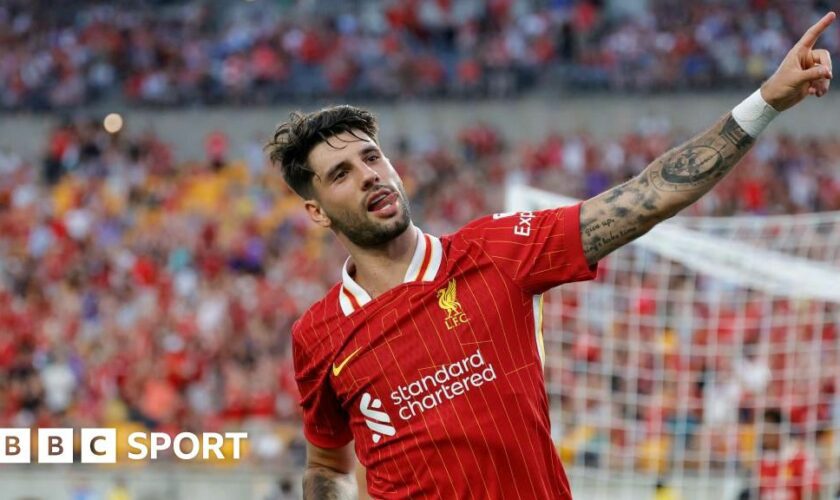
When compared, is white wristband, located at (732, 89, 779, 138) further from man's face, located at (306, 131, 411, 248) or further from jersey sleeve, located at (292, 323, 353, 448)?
jersey sleeve, located at (292, 323, 353, 448)

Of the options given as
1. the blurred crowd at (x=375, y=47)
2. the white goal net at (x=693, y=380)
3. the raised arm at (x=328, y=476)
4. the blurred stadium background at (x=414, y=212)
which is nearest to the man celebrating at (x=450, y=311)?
the raised arm at (x=328, y=476)

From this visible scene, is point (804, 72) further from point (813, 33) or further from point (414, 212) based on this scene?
point (414, 212)

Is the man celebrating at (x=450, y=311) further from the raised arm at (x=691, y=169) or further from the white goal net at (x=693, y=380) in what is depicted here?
the white goal net at (x=693, y=380)

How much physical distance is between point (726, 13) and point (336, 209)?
19703 millimetres

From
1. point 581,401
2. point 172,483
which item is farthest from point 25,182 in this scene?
point 581,401

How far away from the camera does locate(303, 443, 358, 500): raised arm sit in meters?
4.90

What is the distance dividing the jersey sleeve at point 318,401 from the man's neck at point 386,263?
265 millimetres

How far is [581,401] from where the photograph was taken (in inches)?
472

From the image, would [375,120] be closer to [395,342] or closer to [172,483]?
[395,342]

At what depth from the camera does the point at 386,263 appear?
15.0 feet

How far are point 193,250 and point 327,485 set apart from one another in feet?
49.3

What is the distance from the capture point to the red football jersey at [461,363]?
4242mm

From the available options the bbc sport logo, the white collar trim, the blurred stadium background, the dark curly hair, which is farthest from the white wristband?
the blurred stadium background

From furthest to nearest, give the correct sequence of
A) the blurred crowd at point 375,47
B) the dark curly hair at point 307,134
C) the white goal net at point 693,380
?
the blurred crowd at point 375,47, the white goal net at point 693,380, the dark curly hair at point 307,134
